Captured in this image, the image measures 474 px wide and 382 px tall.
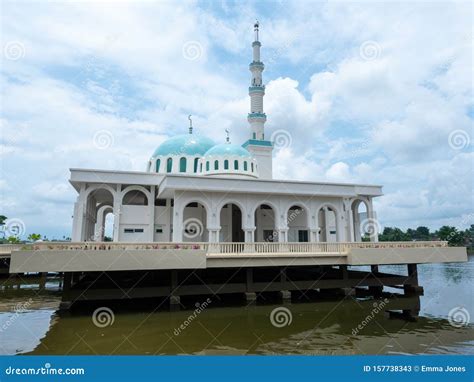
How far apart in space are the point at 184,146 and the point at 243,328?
1706 centimetres

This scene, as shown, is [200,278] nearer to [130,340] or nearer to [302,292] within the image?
[302,292]

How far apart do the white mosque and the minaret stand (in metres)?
5.39

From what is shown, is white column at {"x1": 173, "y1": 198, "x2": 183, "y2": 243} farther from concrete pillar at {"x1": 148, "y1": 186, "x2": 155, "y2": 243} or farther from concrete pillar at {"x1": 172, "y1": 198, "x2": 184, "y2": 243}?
concrete pillar at {"x1": 148, "y1": 186, "x2": 155, "y2": 243}

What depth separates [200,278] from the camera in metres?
17.8

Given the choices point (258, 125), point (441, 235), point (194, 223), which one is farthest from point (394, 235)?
point (194, 223)

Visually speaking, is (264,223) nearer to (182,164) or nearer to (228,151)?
(228,151)

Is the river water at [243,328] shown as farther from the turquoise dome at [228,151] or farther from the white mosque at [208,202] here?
the turquoise dome at [228,151]

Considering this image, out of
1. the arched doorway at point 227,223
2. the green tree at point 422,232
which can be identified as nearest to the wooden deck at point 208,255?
the arched doorway at point 227,223

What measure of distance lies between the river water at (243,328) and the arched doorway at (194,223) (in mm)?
4805

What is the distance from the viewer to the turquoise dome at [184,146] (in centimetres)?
2652

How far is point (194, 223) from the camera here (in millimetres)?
21797

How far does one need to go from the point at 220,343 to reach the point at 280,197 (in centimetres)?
1084

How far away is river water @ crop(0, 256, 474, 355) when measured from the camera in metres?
10.3

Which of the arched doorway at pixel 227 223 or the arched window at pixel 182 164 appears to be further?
the arched window at pixel 182 164
